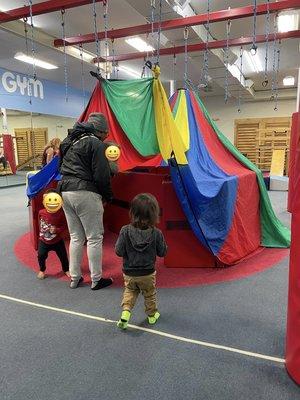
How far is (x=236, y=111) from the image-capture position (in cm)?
1259

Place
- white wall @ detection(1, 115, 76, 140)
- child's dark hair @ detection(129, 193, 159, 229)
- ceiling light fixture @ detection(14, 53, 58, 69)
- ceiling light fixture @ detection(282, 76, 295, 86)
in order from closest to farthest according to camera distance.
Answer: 1. child's dark hair @ detection(129, 193, 159, 229)
2. ceiling light fixture @ detection(14, 53, 58, 69)
3. white wall @ detection(1, 115, 76, 140)
4. ceiling light fixture @ detection(282, 76, 295, 86)

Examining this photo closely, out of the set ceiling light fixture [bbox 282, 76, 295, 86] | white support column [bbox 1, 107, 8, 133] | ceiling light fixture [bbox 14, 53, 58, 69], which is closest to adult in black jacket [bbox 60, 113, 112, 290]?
ceiling light fixture [bbox 14, 53, 58, 69]

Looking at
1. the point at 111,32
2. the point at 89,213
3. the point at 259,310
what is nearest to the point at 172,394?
the point at 259,310

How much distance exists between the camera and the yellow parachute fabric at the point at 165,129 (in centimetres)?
295

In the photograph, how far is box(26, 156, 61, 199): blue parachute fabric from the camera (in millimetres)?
3412

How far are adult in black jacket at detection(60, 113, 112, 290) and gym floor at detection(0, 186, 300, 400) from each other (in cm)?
38

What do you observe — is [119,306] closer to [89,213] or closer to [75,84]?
[89,213]

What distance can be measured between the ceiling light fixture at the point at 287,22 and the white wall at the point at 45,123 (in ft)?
23.0

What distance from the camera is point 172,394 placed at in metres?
1.54

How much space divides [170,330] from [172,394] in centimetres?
54

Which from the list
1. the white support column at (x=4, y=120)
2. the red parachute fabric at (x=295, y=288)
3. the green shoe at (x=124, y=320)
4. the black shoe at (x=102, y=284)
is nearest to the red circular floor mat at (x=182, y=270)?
the black shoe at (x=102, y=284)

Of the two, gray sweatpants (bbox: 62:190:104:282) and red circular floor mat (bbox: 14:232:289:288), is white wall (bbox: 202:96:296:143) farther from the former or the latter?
gray sweatpants (bbox: 62:190:104:282)

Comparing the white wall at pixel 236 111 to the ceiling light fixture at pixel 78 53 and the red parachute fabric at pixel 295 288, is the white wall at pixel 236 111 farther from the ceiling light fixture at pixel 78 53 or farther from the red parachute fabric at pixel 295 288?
the red parachute fabric at pixel 295 288

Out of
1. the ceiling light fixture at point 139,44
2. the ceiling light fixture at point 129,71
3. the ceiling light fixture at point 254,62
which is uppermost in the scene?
the ceiling light fixture at point 254,62
